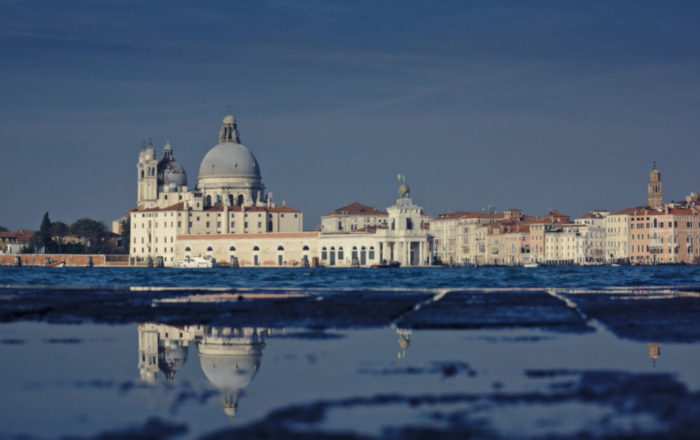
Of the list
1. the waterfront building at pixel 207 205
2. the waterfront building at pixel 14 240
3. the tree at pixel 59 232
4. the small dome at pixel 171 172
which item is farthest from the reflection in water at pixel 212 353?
the waterfront building at pixel 14 240

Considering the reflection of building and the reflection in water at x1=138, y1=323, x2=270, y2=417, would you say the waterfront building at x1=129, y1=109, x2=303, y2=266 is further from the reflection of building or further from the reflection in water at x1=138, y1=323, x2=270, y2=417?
the reflection of building

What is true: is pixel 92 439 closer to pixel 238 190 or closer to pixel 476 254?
pixel 238 190

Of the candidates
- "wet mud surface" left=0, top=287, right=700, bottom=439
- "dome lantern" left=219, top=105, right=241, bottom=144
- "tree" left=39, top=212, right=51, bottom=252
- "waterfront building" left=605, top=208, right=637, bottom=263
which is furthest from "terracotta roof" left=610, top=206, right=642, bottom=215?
"wet mud surface" left=0, top=287, right=700, bottom=439

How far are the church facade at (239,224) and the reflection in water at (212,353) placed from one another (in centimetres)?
10508

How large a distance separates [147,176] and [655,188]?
73.7 meters

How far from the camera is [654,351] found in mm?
16172

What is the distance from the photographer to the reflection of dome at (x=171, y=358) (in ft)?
47.0

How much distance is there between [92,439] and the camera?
382 inches

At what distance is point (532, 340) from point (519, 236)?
128m

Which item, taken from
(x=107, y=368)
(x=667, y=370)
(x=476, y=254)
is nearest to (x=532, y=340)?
(x=667, y=370)

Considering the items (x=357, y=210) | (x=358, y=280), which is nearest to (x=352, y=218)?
(x=357, y=210)

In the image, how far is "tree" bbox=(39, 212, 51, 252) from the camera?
5620 inches

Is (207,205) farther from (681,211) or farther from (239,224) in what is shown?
(681,211)

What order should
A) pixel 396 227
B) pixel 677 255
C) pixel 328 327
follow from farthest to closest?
pixel 677 255, pixel 396 227, pixel 328 327
